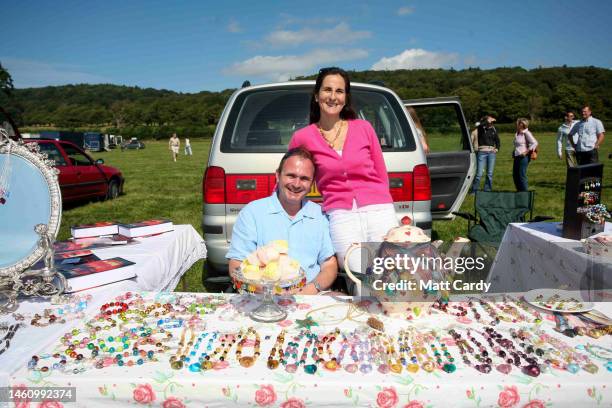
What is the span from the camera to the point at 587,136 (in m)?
9.41

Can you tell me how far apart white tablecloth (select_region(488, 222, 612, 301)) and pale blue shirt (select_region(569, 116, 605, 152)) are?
322 inches

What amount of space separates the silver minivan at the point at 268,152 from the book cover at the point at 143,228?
0.34m

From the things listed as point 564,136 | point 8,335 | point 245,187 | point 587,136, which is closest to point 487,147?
point 587,136

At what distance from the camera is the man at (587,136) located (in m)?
9.31

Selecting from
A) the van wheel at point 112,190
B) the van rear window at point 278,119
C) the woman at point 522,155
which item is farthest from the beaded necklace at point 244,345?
the van wheel at point 112,190

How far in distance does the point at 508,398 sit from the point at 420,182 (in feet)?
7.56

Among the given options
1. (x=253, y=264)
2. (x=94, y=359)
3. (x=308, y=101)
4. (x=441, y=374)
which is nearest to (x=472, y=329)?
(x=441, y=374)

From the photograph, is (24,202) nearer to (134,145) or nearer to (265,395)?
(265,395)

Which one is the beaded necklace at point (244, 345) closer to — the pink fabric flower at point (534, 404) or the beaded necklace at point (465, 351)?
the beaded necklace at point (465, 351)

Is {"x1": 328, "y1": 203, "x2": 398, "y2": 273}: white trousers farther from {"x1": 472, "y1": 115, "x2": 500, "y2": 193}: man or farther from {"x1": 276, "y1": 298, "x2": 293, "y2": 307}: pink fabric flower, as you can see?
{"x1": 472, "y1": 115, "x2": 500, "y2": 193}: man

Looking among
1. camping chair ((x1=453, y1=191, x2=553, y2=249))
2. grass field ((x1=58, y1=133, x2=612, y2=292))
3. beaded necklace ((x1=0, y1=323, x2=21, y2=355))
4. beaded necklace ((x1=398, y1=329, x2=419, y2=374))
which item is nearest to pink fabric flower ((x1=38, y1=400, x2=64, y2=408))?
beaded necklace ((x1=0, y1=323, x2=21, y2=355))

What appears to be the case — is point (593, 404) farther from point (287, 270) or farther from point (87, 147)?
point (87, 147)

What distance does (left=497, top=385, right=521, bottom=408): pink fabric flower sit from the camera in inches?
42.2

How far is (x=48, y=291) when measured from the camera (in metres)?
1.68
